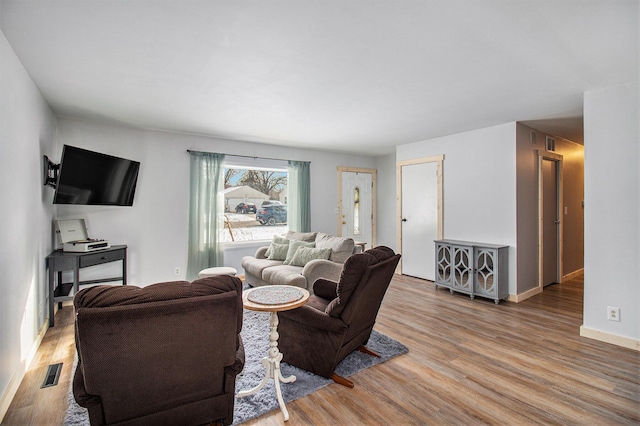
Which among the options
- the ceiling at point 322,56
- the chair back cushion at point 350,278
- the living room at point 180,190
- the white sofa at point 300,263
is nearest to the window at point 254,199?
the living room at point 180,190

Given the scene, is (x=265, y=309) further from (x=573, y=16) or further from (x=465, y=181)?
(x=465, y=181)

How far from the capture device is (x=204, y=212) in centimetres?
501

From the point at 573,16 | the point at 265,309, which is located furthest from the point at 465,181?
the point at 265,309

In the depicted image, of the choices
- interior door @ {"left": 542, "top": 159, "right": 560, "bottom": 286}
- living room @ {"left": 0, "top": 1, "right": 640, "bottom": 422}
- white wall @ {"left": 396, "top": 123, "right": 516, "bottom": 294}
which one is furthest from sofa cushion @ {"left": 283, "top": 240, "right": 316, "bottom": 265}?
interior door @ {"left": 542, "top": 159, "right": 560, "bottom": 286}

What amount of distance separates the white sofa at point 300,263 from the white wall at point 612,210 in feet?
8.37

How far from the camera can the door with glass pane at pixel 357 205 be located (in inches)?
267

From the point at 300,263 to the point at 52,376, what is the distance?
8.61 ft

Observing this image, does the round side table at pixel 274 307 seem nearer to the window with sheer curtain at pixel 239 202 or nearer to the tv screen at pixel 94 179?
the tv screen at pixel 94 179

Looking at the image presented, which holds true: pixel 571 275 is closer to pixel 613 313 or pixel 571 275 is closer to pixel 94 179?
pixel 613 313

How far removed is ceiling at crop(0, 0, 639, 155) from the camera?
1829 millimetres

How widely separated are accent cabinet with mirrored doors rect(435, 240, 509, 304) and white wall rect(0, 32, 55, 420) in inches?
189

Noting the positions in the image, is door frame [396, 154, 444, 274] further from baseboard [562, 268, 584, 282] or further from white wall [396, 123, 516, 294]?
baseboard [562, 268, 584, 282]

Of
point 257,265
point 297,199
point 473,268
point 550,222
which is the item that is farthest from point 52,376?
point 550,222

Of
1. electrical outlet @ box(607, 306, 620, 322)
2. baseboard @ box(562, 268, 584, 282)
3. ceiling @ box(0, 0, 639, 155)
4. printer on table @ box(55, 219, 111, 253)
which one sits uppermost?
ceiling @ box(0, 0, 639, 155)
